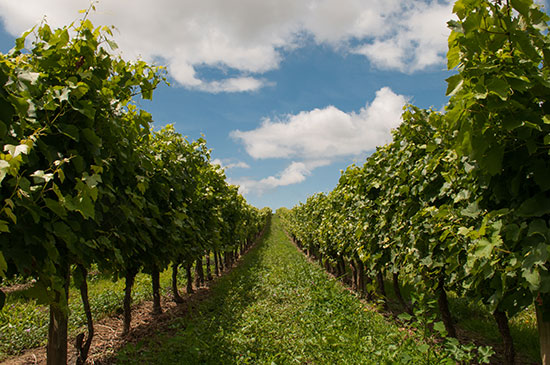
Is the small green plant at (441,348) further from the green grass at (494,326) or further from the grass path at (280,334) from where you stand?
the green grass at (494,326)

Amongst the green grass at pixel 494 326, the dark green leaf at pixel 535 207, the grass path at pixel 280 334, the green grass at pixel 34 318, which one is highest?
the dark green leaf at pixel 535 207

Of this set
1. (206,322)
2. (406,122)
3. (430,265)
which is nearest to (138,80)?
(406,122)

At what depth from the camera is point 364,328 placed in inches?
259

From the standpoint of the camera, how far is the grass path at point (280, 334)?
5.18m

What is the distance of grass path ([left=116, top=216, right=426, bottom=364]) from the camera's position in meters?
5.18

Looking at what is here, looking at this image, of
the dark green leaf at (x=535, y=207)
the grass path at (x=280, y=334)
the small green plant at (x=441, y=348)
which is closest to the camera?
the dark green leaf at (x=535, y=207)

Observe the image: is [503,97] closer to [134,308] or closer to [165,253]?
[165,253]

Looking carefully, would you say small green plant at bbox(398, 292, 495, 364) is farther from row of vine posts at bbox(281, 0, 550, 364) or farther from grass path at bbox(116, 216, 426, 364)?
row of vine posts at bbox(281, 0, 550, 364)

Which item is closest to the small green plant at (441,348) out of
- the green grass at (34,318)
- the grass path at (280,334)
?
the grass path at (280,334)

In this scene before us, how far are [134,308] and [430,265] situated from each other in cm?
768

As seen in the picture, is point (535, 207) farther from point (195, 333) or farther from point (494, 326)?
point (494, 326)

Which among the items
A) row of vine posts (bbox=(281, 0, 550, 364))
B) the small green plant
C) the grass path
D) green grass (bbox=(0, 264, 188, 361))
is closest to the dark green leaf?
row of vine posts (bbox=(281, 0, 550, 364))

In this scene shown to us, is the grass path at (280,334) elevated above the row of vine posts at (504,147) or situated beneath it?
situated beneath

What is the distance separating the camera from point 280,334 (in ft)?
21.0
